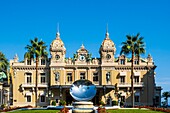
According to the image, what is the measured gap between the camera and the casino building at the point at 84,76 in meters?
65.2

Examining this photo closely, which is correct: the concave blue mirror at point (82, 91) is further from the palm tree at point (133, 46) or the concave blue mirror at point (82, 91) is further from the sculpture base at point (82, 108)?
the palm tree at point (133, 46)

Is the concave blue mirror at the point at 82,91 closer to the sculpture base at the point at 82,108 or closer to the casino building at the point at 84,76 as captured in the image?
the sculpture base at the point at 82,108

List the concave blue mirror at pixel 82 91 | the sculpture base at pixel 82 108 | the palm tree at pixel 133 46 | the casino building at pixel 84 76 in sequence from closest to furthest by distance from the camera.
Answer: the sculpture base at pixel 82 108 < the concave blue mirror at pixel 82 91 < the palm tree at pixel 133 46 < the casino building at pixel 84 76

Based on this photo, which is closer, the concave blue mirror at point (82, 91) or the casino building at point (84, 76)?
the concave blue mirror at point (82, 91)

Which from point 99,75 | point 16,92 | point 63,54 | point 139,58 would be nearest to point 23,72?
point 16,92

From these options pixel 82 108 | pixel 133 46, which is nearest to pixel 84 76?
pixel 133 46

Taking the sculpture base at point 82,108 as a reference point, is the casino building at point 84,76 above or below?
above

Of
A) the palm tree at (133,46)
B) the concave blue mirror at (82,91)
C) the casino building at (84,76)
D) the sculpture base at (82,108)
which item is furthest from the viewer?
the casino building at (84,76)


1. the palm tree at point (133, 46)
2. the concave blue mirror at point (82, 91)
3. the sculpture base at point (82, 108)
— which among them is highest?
the palm tree at point (133, 46)

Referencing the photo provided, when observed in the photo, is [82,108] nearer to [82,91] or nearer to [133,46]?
[82,91]

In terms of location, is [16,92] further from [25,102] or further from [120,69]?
[120,69]

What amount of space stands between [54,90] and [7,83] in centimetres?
907

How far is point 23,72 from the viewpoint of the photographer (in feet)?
217

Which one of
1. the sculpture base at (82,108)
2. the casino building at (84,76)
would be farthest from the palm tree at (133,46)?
the sculpture base at (82,108)
